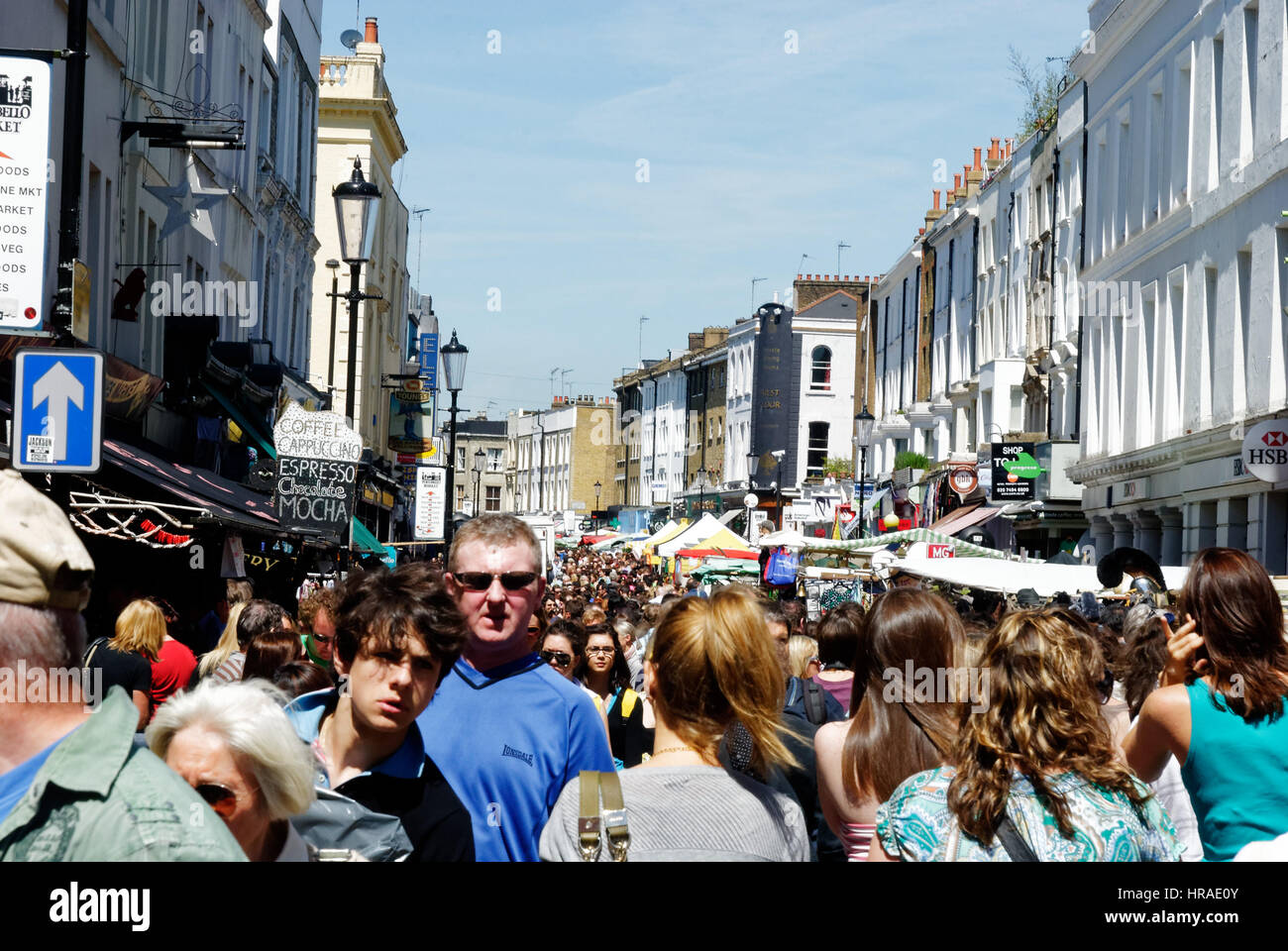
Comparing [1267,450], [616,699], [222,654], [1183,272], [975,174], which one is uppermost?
[975,174]

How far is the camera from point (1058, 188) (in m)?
36.8

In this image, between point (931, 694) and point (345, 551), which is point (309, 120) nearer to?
point (345, 551)

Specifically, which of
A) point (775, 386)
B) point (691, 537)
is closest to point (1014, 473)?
point (691, 537)

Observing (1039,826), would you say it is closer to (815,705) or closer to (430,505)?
(815,705)

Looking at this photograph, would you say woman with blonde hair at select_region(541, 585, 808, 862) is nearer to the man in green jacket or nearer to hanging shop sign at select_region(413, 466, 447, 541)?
the man in green jacket

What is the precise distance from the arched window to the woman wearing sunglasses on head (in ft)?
225

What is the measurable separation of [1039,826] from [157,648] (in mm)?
6770

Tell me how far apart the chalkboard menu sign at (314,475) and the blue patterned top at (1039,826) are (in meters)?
13.3

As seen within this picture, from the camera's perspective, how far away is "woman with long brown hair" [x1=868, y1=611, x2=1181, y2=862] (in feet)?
11.6

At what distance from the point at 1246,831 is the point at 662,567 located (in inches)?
1769

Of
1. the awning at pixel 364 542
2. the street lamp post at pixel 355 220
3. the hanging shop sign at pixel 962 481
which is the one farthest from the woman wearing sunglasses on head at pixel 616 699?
the hanging shop sign at pixel 962 481

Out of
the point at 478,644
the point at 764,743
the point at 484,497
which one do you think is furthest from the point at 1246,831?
the point at 484,497

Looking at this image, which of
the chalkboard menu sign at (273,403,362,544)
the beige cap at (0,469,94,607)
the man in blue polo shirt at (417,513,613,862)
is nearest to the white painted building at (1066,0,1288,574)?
the chalkboard menu sign at (273,403,362,544)

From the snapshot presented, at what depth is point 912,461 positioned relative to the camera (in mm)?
49312
